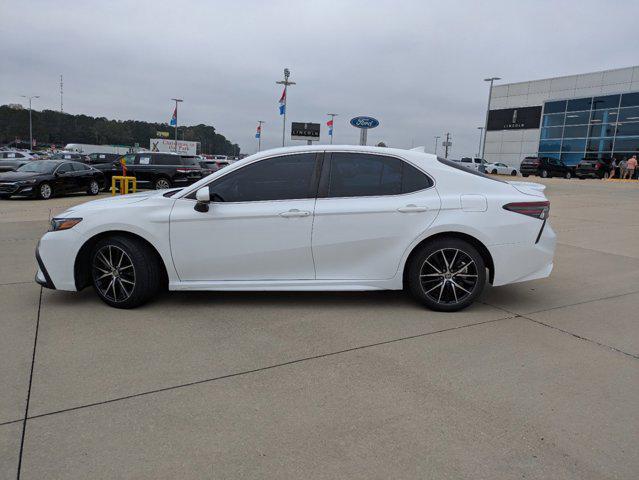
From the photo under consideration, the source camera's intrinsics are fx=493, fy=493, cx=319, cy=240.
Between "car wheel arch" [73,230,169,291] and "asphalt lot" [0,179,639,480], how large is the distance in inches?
10.9

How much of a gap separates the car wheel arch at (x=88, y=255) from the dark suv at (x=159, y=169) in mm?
15694

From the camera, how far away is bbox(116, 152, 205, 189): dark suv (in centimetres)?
1983

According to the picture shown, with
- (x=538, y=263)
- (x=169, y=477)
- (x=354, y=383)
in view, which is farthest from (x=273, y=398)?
(x=538, y=263)

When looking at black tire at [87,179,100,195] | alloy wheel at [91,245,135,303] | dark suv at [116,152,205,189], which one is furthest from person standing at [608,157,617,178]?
alloy wheel at [91,245,135,303]

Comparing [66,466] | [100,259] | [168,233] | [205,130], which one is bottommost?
[66,466]

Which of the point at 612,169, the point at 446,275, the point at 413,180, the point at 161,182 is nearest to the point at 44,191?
the point at 161,182

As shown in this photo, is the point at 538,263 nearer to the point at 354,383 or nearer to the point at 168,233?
the point at 354,383

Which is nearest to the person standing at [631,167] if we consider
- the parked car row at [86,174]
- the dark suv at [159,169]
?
the parked car row at [86,174]

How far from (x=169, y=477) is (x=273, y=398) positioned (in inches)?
33.3

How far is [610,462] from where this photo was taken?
2.44 metres

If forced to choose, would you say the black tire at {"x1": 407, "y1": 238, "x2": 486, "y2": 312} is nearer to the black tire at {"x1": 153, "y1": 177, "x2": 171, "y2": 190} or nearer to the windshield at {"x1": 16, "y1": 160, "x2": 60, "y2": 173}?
the windshield at {"x1": 16, "y1": 160, "x2": 60, "y2": 173}

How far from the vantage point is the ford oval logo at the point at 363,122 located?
19.1 metres

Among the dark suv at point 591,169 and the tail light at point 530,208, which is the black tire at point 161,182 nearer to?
the tail light at point 530,208

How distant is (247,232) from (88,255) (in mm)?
1553
